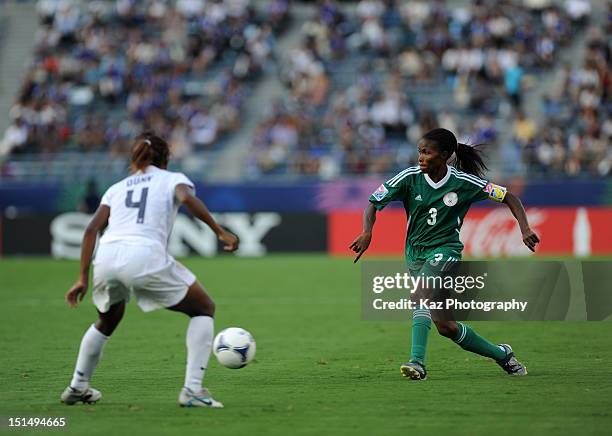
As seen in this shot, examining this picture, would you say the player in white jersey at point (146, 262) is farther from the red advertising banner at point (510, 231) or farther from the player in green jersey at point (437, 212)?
the red advertising banner at point (510, 231)

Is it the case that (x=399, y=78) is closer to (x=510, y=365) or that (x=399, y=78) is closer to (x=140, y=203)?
(x=510, y=365)

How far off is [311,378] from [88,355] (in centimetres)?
228

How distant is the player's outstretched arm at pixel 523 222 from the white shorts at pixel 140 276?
284 cm

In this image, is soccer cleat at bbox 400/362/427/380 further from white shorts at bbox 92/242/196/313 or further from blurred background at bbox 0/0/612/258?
blurred background at bbox 0/0/612/258

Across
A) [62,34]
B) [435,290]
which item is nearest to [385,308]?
[435,290]

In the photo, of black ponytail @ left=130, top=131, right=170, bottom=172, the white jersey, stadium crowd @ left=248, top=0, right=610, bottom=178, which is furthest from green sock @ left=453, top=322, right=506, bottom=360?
stadium crowd @ left=248, top=0, right=610, bottom=178

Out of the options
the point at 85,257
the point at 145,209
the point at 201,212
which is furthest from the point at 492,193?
the point at 85,257

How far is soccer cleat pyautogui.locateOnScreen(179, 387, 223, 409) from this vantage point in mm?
7562

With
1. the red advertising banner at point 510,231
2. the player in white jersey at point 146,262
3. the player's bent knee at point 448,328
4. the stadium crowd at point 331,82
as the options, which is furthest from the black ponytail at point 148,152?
the stadium crowd at point 331,82

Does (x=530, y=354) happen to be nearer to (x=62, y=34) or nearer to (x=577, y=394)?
(x=577, y=394)

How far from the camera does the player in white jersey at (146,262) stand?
7.38m

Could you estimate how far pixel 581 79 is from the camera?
1136 inches

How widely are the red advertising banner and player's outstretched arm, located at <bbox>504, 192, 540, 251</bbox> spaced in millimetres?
15547

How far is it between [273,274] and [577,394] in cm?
1392
